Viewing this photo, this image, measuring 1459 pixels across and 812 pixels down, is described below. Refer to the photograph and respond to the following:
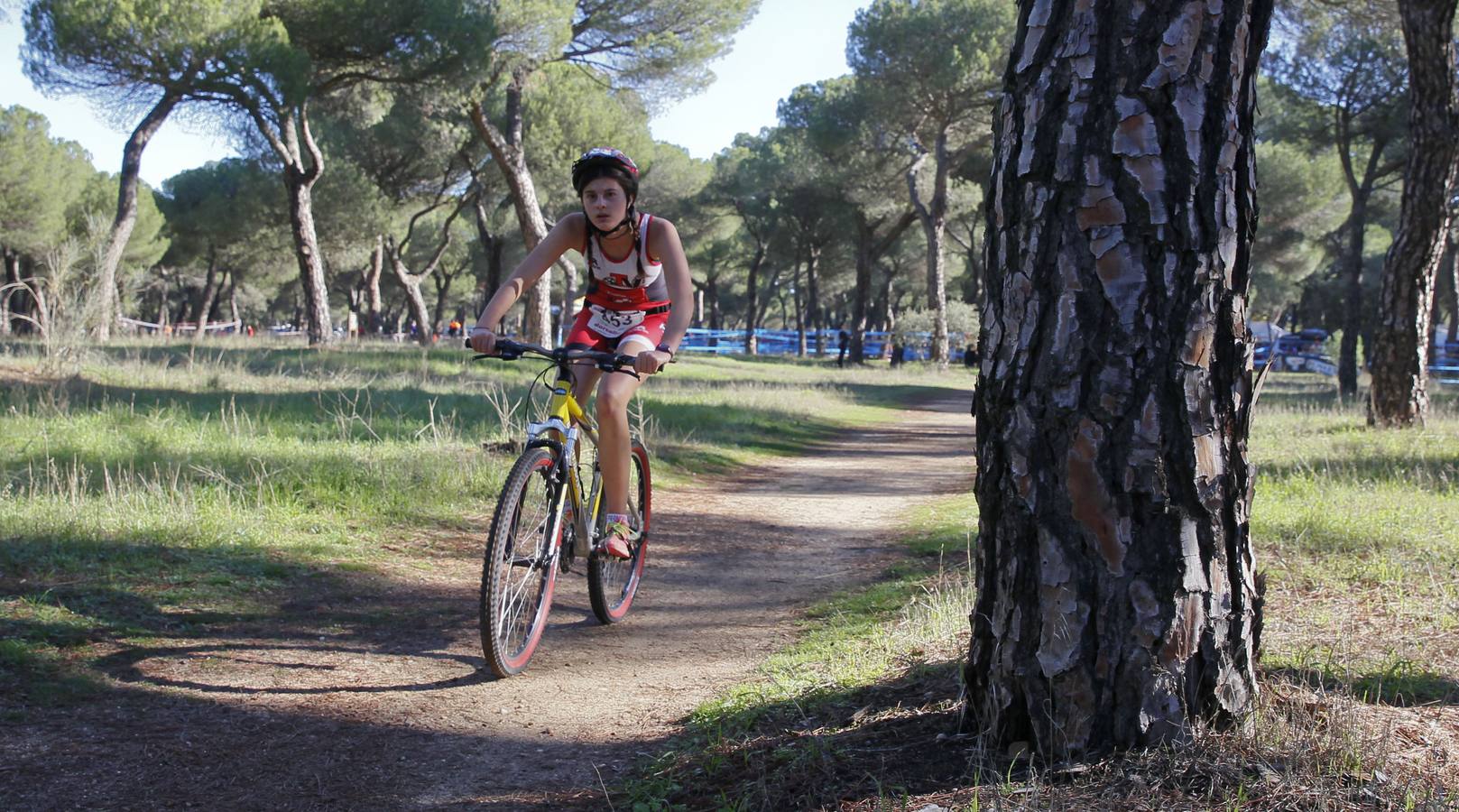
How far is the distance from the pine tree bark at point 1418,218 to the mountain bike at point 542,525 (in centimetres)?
901

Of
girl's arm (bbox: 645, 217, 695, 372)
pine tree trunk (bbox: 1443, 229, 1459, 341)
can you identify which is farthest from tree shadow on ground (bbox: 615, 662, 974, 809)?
pine tree trunk (bbox: 1443, 229, 1459, 341)

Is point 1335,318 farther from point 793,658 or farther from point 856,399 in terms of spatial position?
point 793,658

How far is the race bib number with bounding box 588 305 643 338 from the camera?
4266mm

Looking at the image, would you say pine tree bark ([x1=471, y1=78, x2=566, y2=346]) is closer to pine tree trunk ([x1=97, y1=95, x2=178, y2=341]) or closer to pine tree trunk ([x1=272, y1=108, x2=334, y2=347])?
pine tree trunk ([x1=272, y1=108, x2=334, y2=347])

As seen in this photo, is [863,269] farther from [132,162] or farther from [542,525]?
[542,525]

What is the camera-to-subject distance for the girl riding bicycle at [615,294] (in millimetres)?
3926

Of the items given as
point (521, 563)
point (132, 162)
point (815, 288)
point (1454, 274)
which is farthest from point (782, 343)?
point (521, 563)

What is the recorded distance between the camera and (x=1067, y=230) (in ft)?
7.64

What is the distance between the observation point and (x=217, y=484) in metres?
5.80

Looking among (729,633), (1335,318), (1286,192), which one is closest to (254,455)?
(729,633)

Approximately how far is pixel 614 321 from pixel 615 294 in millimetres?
107

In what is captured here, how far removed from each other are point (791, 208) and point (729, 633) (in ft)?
120

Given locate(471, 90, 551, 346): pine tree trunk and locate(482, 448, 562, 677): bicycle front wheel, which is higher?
locate(471, 90, 551, 346): pine tree trunk

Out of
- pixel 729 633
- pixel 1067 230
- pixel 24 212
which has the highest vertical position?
pixel 24 212
